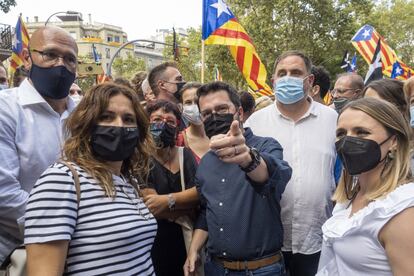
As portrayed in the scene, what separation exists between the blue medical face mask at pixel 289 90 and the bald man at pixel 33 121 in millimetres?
1589

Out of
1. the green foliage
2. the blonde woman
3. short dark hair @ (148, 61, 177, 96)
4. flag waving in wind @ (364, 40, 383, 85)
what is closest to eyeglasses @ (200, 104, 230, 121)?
the blonde woman

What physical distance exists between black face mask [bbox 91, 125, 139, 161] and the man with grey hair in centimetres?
143

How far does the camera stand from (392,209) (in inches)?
70.3

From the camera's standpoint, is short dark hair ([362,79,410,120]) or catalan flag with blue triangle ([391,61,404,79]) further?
catalan flag with blue triangle ([391,61,404,79])

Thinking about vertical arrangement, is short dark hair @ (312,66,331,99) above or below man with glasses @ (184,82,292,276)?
above

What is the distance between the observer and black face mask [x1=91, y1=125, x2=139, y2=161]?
2062mm

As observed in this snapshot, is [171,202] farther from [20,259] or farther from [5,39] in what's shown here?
[5,39]

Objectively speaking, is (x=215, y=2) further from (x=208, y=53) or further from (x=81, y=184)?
(x=208, y=53)

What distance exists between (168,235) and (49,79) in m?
1.33

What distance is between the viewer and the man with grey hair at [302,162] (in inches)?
119

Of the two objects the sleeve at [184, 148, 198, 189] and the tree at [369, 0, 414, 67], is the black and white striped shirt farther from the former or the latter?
the tree at [369, 0, 414, 67]

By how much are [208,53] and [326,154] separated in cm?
1755

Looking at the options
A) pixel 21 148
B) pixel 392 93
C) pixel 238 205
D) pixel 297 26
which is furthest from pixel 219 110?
pixel 297 26

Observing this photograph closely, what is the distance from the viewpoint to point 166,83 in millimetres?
4758
